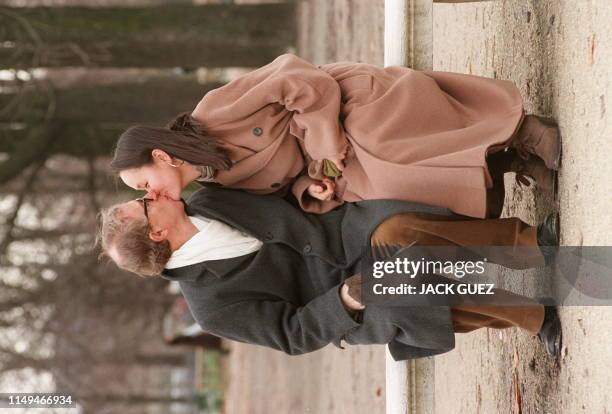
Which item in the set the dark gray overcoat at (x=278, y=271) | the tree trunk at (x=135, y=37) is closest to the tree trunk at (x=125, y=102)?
the tree trunk at (x=135, y=37)

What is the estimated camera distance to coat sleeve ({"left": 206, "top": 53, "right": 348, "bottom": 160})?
12.6ft

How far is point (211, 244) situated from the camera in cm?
398

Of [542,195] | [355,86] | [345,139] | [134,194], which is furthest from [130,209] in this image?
[134,194]

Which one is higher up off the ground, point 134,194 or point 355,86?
point 134,194

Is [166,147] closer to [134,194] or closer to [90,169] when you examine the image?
[134,194]

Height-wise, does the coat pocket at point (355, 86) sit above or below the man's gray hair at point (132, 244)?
above

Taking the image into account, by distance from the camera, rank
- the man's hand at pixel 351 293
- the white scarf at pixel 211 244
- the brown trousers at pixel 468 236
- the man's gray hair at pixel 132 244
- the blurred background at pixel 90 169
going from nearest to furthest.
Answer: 1. the man's hand at pixel 351 293
2. the brown trousers at pixel 468 236
3. the man's gray hair at pixel 132 244
4. the white scarf at pixel 211 244
5. the blurred background at pixel 90 169

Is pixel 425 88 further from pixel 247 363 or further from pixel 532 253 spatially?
pixel 247 363

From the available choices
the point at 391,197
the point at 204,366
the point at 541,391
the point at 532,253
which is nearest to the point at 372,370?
the point at 541,391

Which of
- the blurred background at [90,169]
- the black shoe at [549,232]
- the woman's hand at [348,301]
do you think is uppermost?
the blurred background at [90,169]

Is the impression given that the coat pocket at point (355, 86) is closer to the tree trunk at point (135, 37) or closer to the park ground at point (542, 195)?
the park ground at point (542, 195)

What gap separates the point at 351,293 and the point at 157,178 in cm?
97

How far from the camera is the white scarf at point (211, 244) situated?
13.0ft

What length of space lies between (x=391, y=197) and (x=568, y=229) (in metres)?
0.75
